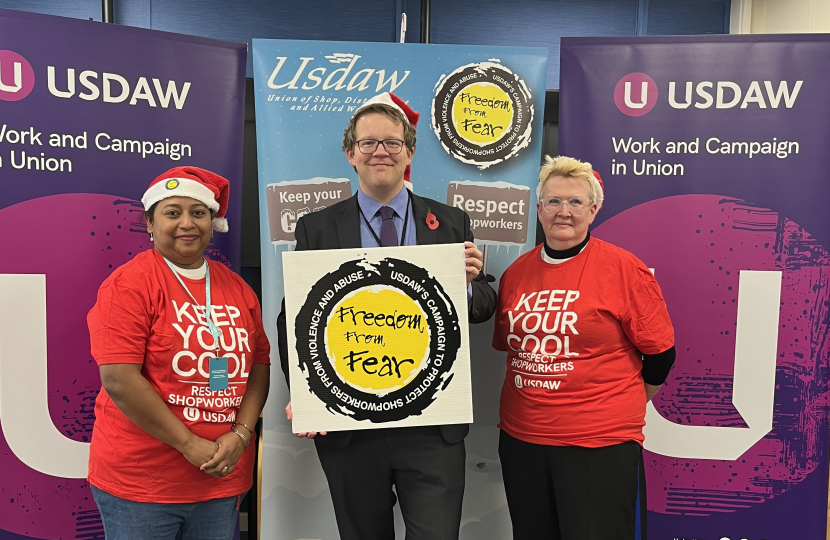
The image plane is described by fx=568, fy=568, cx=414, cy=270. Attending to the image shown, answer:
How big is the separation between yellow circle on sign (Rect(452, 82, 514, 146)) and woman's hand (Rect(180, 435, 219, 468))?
1472 millimetres

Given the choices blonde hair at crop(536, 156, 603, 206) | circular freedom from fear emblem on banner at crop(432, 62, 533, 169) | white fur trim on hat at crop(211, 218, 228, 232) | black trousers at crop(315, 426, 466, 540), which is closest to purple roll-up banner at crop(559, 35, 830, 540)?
circular freedom from fear emblem on banner at crop(432, 62, 533, 169)

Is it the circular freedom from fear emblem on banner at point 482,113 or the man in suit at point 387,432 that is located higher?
the circular freedom from fear emblem on banner at point 482,113

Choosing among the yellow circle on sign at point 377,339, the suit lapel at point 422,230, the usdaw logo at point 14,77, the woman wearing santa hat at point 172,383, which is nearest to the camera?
the woman wearing santa hat at point 172,383

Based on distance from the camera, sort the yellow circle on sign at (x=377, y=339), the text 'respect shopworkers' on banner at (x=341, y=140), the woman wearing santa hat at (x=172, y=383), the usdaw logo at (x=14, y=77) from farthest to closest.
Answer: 1. the text 'respect shopworkers' on banner at (x=341, y=140)
2. the usdaw logo at (x=14, y=77)
3. the yellow circle on sign at (x=377, y=339)
4. the woman wearing santa hat at (x=172, y=383)

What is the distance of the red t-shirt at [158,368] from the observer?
154 cm

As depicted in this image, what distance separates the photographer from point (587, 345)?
1.77m

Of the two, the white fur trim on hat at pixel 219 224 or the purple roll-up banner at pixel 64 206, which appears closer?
the white fur trim on hat at pixel 219 224

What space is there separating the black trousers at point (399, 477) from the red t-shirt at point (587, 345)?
31 cm

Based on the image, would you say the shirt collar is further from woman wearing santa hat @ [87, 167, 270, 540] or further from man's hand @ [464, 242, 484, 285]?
woman wearing santa hat @ [87, 167, 270, 540]

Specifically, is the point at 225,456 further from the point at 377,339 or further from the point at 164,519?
the point at 377,339

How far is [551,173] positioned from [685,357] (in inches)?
43.1

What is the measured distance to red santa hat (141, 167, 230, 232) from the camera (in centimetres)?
166

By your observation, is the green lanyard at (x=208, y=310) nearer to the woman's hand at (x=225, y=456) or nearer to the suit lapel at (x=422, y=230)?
the woman's hand at (x=225, y=456)

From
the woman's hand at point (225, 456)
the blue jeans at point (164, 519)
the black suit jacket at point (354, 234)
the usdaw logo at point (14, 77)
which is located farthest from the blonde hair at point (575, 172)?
the usdaw logo at point (14, 77)
